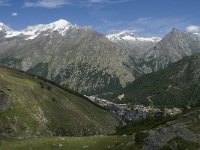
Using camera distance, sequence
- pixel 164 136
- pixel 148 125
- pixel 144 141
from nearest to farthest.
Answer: pixel 164 136, pixel 144 141, pixel 148 125

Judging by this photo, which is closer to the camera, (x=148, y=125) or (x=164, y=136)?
(x=164, y=136)

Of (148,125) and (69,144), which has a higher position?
(148,125)

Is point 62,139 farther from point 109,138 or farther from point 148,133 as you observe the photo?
point 148,133

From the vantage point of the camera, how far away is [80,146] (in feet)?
277

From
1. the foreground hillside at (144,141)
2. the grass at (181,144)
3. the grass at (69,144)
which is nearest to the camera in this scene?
the grass at (181,144)

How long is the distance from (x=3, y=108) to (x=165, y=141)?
471 ft

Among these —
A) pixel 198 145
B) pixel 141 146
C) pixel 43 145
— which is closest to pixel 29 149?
pixel 43 145

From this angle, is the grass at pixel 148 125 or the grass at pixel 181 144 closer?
the grass at pixel 181 144

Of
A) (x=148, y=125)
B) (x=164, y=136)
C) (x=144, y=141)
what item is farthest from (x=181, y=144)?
(x=148, y=125)

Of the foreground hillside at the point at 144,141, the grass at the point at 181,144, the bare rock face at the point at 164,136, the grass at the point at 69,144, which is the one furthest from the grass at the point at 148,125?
the grass at the point at 181,144

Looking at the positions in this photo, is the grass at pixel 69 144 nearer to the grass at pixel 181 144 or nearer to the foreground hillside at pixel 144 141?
the foreground hillside at pixel 144 141

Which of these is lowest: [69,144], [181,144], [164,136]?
[69,144]

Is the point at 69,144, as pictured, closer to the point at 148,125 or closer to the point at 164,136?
the point at 164,136

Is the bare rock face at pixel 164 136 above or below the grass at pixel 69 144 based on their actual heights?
above
